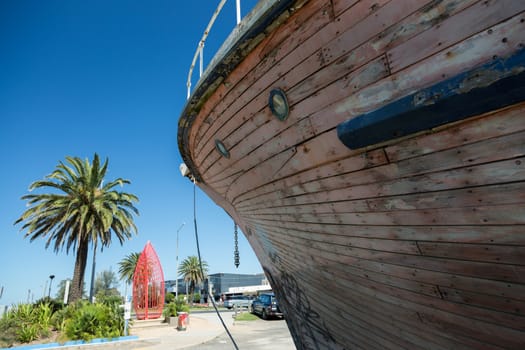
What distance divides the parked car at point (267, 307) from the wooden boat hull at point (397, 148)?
693 inches

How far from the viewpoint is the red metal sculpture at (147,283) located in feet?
64.2

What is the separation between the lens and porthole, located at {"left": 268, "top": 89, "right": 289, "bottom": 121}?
6.74 feet

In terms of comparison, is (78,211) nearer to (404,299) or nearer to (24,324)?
(24,324)

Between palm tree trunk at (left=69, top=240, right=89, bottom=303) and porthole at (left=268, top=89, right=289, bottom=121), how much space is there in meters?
17.6

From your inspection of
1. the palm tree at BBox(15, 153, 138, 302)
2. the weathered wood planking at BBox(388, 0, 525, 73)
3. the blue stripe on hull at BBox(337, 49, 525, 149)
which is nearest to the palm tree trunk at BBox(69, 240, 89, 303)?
the palm tree at BBox(15, 153, 138, 302)

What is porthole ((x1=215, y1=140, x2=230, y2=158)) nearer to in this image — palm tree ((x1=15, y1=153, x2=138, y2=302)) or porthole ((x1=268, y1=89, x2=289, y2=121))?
porthole ((x1=268, y1=89, x2=289, y2=121))

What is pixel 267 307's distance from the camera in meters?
19.6

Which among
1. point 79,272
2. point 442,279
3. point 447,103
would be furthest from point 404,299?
point 79,272

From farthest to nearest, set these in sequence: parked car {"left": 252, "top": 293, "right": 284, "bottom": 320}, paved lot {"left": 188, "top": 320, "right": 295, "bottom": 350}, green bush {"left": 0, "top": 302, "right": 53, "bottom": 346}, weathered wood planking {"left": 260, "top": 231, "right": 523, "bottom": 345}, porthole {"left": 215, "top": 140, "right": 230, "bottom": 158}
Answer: parked car {"left": 252, "top": 293, "right": 284, "bottom": 320}, green bush {"left": 0, "top": 302, "right": 53, "bottom": 346}, paved lot {"left": 188, "top": 320, "right": 295, "bottom": 350}, porthole {"left": 215, "top": 140, "right": 230, "bottom": 158}, weathered wood planking {"left": 260, "top": 231, "right": 523, "bottom": 345}

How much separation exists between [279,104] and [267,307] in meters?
19.6

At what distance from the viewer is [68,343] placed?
1088 cm

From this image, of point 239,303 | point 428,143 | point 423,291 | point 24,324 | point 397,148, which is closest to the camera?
point 428,143

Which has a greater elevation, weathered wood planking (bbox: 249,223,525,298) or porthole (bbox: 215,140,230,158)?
porthole (bbox: 215,140,230,158)

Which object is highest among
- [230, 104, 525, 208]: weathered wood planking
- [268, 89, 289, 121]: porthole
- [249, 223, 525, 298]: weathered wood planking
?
[268, 89, 289, 121]: porthole
